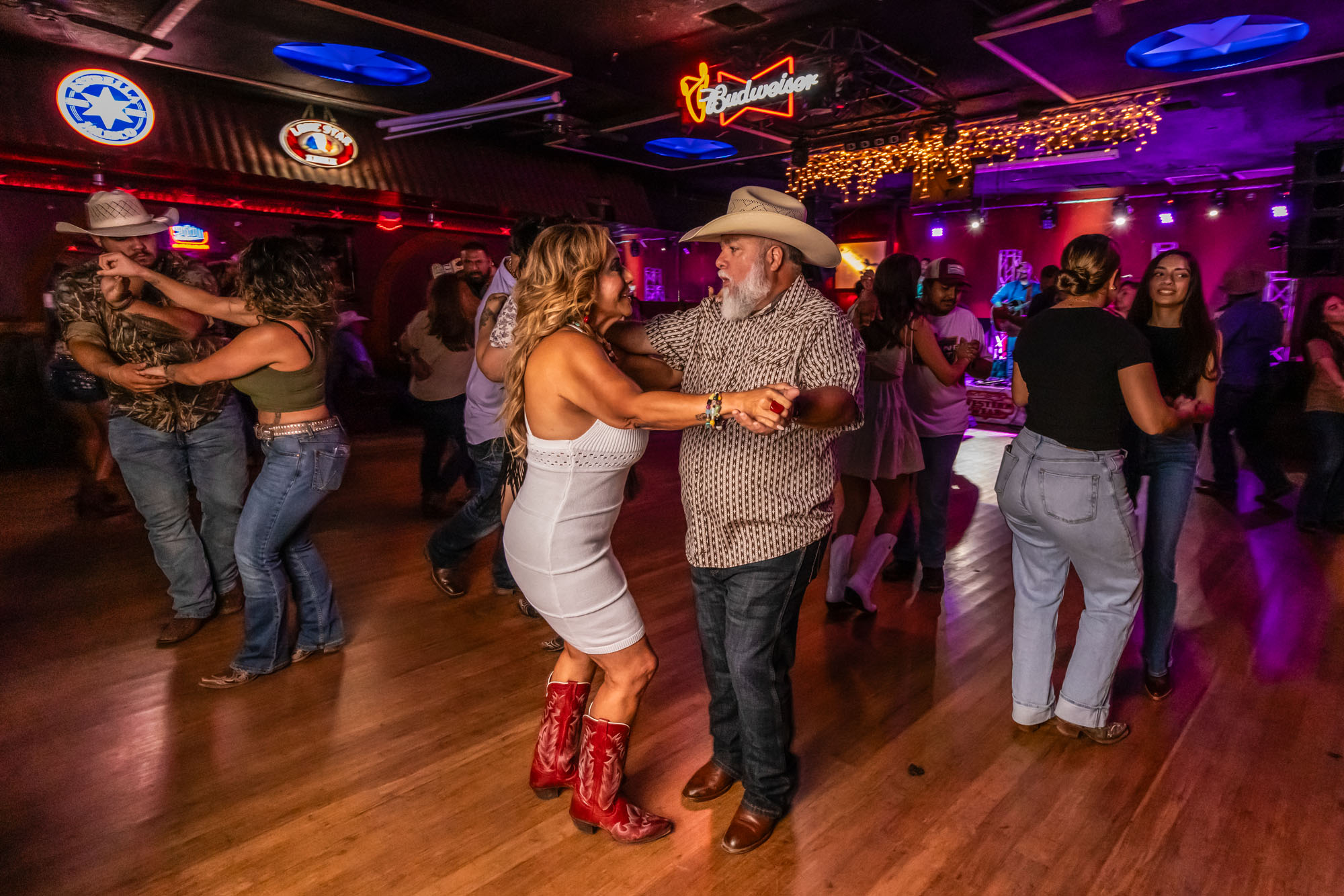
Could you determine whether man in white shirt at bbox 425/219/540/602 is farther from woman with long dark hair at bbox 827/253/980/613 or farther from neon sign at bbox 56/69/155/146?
neon sign at bbox 56/69/155/146

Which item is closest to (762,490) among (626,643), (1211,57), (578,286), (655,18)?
(626,643)

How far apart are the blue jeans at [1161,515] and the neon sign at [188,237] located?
8.55 metres

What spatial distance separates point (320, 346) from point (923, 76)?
19.4 feet

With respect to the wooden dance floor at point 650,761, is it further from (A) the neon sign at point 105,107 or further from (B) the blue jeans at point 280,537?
(A) the neon sign at point 105,107

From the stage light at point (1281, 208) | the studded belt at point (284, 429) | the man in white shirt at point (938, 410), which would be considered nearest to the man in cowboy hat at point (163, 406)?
the studded belt at point (284, 429)

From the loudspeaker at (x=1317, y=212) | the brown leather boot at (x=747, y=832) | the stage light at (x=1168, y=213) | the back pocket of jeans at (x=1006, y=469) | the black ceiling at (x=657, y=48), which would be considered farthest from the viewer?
the stage light at (x=1168, y=213)

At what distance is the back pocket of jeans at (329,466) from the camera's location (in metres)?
2.75

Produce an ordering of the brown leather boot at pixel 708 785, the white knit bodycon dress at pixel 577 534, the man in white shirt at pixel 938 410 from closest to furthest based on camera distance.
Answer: the white knit bodycon dress at pixel 577 534 → the brown leather boot at pixel 708 785 → the man in white shirt at pixel 938 410

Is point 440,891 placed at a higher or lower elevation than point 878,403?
lower

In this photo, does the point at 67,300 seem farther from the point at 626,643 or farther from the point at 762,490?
the point at 762,490

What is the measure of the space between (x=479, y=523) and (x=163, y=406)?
1.39m

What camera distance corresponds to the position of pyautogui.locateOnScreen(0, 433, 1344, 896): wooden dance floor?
1.92 meters

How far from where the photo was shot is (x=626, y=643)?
186cm

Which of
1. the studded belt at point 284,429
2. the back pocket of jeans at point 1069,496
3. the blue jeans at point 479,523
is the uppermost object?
the studded belt at point 284,429
